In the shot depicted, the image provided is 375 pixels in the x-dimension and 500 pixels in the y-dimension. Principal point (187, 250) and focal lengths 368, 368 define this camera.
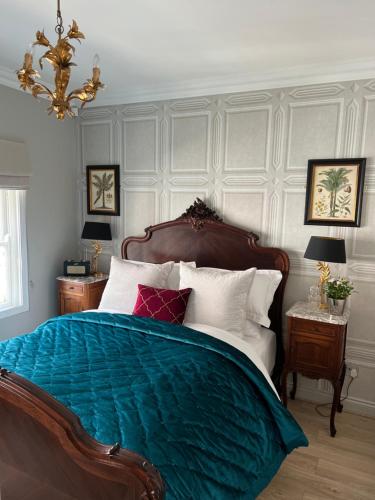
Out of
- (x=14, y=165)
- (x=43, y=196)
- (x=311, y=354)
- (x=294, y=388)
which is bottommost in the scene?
(x=294, y=388)

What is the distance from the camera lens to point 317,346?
2.75m

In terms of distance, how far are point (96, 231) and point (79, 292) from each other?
65 centimetres

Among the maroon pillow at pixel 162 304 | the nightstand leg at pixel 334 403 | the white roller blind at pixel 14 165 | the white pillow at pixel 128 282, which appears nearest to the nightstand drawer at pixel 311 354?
the nightstand leg at pixel 334 403

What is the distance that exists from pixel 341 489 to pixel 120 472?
1779 mm

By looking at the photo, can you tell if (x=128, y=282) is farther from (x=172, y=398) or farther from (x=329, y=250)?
(x=329, y=250)

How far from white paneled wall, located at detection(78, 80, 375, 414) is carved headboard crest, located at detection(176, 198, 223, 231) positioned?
90mm

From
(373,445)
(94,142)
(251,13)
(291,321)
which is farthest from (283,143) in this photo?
(373,445)

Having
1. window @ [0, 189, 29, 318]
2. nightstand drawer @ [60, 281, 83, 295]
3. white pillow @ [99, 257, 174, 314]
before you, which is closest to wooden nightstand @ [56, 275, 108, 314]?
nightstand drawer @ [60, 281, 83, 295]

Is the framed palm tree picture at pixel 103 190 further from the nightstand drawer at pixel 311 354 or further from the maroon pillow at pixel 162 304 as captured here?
the nightstand drawer at pixel 311 354

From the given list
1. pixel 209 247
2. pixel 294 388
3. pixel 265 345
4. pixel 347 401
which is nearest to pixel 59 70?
pixel 209 247

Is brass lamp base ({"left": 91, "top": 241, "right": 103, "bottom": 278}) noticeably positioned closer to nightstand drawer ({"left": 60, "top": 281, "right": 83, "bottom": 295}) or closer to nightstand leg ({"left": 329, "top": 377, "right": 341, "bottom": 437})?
nightstand drawer ({"left": 60, "top": 281, "right": 83, "bottom": 295})

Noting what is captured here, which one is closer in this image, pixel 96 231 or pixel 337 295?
pixel 337 295

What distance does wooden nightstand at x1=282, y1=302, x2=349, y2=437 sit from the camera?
2.68 meters

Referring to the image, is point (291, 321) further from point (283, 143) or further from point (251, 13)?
point (251, 13)
